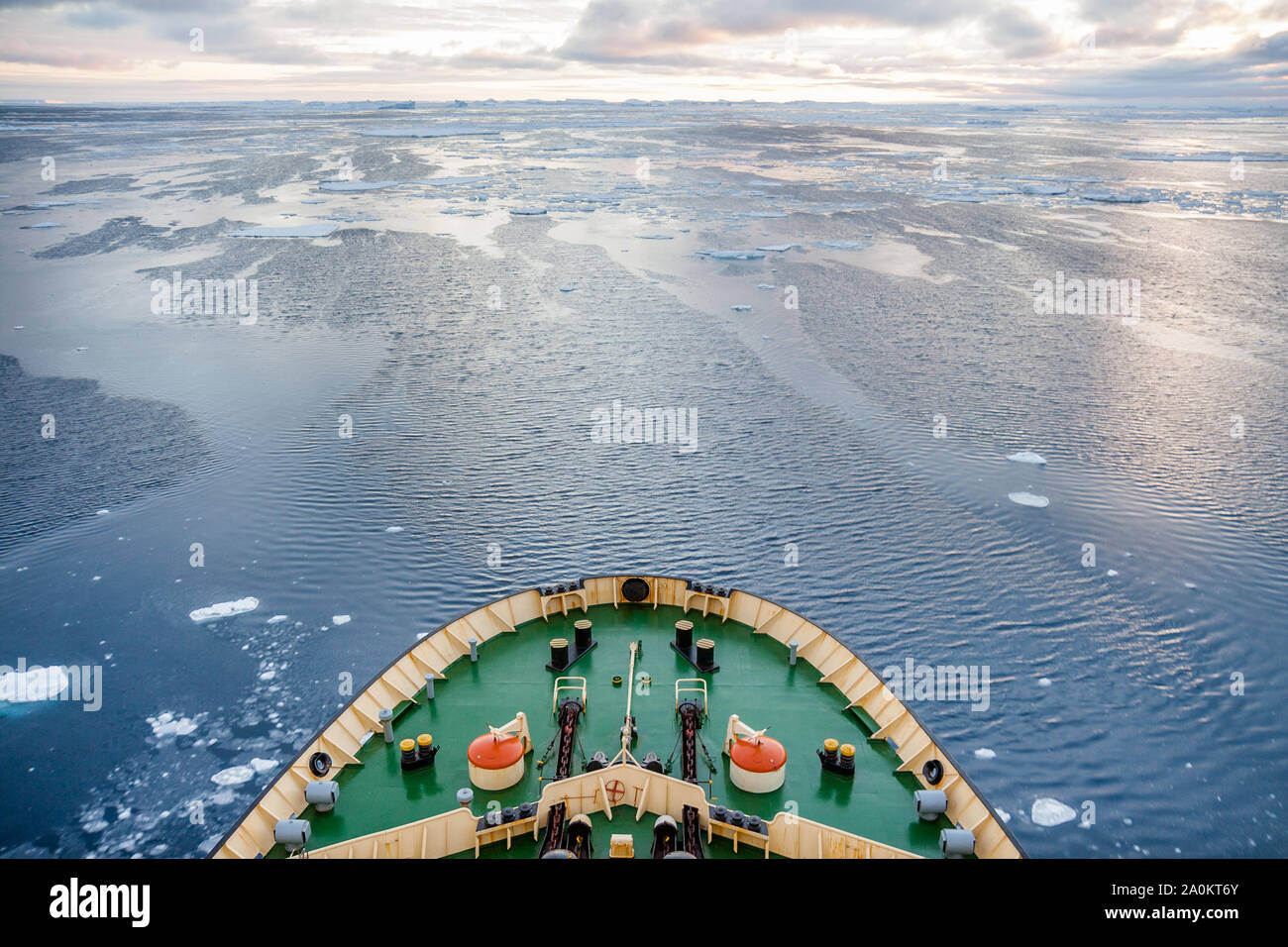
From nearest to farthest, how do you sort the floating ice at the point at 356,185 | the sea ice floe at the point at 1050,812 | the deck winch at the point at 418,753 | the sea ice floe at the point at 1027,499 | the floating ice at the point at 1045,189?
the deck winch at the point at 418,753, the sea ice floe at the point at 1050,812, the sea ice floe at the point at 1027,499, the floating ice at the point at 1045,189, the floating ice at the point at 356,185

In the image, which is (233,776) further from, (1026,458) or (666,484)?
(1026,458)

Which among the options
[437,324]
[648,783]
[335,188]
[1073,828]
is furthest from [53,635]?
[335,188]

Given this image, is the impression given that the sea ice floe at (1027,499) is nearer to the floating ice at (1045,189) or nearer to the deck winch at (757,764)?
the deck winch at (757,764)

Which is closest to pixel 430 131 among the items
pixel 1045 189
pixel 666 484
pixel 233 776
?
pixel 1045 189

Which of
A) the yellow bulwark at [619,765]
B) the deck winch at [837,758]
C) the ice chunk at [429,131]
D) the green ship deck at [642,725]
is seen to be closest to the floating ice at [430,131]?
the ice chunk at [429,131]

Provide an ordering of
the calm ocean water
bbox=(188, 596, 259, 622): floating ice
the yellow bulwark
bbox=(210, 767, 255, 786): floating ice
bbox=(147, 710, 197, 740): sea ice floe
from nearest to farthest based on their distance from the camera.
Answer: the yellow bulwark, bbox=(210, 767, 255, 786): floating ice, the calm ocean water, bbox=(147, 710, 197, 740): sea ice floe, bbox=(188, 596, 259, 622): floating ice

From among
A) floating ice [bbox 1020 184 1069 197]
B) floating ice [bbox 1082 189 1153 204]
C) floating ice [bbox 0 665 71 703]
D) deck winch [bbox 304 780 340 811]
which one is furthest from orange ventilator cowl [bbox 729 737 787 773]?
floating ice [bbox 1020 184 1069 197]

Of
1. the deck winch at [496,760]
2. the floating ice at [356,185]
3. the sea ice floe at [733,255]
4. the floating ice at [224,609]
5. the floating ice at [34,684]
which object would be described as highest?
the floating ice at [356,185]

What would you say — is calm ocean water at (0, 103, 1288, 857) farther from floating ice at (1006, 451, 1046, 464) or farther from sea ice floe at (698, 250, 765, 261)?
sea ice floe at (698, 250, 765, 261)
